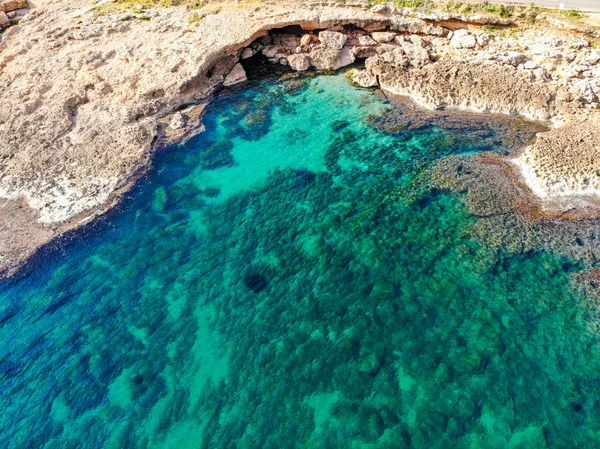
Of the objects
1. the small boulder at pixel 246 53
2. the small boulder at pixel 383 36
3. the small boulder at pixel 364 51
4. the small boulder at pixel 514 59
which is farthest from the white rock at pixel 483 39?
the small boulder at pixel 246 53

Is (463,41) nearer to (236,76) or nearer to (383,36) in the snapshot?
(383,36)

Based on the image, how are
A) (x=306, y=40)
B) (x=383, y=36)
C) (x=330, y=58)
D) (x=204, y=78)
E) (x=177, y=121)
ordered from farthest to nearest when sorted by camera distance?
(x=306, y=40) → (x=383, y=36) → (x=330, y=58) → (x=204, y=78) → (x=177, y=121)

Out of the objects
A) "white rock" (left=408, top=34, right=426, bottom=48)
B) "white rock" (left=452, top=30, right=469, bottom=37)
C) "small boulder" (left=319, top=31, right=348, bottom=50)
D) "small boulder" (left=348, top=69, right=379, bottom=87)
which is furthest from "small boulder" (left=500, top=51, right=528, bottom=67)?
"small boulder" (left=319, top=31, right=348, bottom=50)

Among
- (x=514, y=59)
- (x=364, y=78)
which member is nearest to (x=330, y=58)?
(x=364, y=78)

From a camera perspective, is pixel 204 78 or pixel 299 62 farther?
pixel 299 62

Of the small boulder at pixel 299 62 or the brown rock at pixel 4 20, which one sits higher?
the brown rock at pixel 4 20

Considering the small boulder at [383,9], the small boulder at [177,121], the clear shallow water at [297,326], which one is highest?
the small boulder at [383,9]

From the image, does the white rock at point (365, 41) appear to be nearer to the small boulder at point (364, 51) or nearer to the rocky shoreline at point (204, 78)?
the rocky shoreline at point (204, 78)
